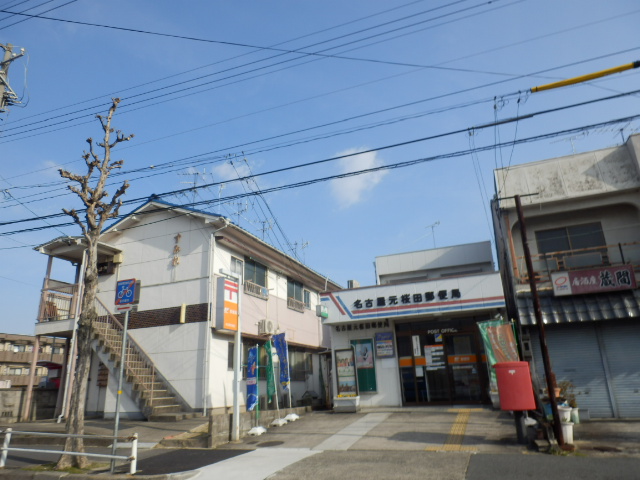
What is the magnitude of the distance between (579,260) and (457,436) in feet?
30.0

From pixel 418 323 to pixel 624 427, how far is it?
7736 millimetres

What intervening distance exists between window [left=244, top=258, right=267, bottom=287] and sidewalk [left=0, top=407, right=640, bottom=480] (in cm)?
717

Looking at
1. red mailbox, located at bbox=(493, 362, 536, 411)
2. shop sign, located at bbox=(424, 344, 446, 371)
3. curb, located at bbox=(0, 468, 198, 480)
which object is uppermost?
shop sign, located at bbox=(424, 344, 446, 371)

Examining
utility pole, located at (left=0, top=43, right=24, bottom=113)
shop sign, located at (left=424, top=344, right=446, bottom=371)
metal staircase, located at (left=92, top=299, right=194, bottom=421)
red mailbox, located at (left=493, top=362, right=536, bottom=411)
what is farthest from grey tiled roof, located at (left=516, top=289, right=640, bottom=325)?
utility pole, located at (left=0, top=43, right=24, bottom=113)

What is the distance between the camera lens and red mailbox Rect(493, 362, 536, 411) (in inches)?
372

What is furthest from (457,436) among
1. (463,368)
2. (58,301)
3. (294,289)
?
(58,301)

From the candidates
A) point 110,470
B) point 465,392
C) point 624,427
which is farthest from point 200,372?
point 624,427

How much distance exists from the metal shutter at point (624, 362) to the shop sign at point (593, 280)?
1.30m

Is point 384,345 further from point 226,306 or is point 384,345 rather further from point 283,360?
point 226,306

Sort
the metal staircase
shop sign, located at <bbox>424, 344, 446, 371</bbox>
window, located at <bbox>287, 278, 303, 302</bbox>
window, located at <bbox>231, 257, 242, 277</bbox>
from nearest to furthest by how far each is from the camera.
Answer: the metal staircase
shop sign, located at <bbox>424, 344, 446, 371</bbox>
window, located at <bbox>231, 257, 242, 277</bbox>
window, located at <bbox>287, 278, 303, 302</bbox>

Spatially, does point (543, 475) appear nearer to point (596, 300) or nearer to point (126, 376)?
point (596, 300)

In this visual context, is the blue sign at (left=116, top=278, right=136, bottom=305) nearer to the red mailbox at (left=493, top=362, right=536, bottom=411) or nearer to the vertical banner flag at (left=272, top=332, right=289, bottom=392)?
the vertical banner flag at (left=272, top=332, right=289, bottom=392)

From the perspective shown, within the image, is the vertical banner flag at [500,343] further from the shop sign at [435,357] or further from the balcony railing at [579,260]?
the shop sign at [435,357]

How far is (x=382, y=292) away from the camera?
17.9 meters
